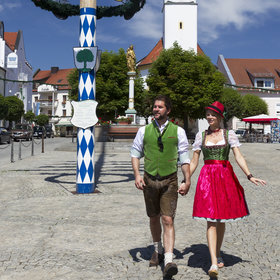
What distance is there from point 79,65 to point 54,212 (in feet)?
11.7

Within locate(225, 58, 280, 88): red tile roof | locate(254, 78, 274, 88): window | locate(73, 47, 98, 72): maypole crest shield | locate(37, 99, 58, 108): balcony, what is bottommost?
locate(73, 47, 98, 72): maypole crest shield

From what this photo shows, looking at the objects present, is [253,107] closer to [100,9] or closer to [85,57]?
[100,9]

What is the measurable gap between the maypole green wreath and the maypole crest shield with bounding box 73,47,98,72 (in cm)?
255

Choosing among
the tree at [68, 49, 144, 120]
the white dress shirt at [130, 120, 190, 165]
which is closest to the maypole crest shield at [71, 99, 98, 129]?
the white dress shirt at [130, 120, 190, 165]

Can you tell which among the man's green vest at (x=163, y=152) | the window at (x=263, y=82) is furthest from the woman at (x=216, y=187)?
the window at (x=263, y=82)

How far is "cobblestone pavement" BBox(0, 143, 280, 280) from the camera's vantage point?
11.8ft

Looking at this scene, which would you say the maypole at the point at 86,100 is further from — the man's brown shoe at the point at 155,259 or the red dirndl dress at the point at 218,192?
the red dirndl dress at the point at 218,192

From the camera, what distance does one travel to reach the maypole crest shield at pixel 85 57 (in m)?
8.24

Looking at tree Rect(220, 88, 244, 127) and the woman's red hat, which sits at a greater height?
tree Rect(220, 88, 244, 127)

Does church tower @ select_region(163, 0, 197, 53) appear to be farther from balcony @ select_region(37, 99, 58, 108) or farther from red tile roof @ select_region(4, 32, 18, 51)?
balcony @ select_region(37, 99, 58, 108)

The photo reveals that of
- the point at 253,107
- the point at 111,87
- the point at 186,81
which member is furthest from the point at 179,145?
the point at 253,107

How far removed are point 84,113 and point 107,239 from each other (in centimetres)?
416

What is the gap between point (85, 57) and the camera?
326 inches

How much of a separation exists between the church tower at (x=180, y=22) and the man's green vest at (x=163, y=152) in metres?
50.1
